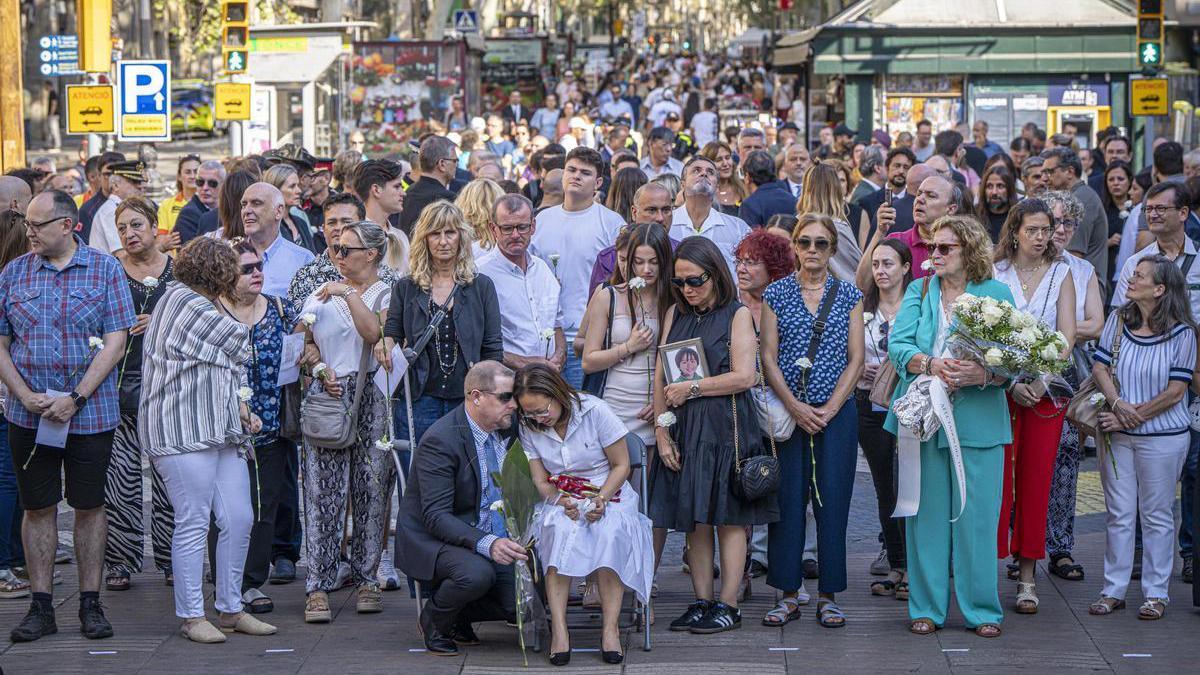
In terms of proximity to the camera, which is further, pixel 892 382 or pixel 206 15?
pixel 206 15

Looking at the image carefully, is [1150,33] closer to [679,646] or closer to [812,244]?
[812,244]

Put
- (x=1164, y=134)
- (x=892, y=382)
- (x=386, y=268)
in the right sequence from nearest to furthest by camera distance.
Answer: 1. (x=892, y=382)
2. (x=386, y=268)
3. (x=1164, y=134)

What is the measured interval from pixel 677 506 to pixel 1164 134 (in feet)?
75.1

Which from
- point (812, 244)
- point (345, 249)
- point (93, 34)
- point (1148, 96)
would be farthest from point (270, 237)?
point (1148, 96)

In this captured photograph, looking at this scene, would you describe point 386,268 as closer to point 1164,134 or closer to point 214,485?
point 214,485

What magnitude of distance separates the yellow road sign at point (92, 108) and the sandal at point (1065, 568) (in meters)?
11.4

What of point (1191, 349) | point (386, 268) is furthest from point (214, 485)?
point (1191, 349)

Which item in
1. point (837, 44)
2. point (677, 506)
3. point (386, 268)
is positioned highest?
point (837, 44)

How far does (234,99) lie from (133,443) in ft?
44.2

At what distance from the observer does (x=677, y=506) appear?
7.56m

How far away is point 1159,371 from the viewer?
26.0 feet

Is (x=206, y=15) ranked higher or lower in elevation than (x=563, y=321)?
higher

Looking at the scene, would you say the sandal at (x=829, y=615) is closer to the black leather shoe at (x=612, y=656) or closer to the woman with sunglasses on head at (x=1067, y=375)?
the black leather shoe at (x=612, y=656)

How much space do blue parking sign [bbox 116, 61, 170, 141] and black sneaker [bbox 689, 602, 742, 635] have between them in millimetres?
11505
